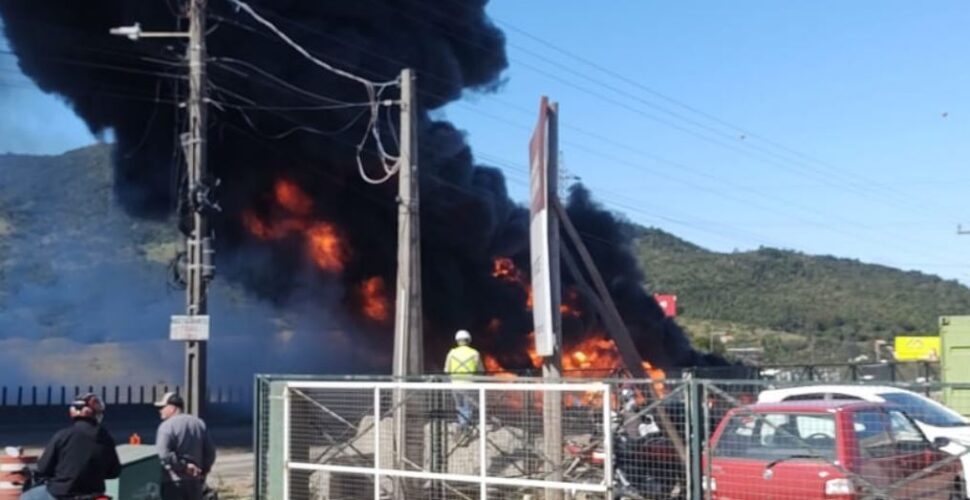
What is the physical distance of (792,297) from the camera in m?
113

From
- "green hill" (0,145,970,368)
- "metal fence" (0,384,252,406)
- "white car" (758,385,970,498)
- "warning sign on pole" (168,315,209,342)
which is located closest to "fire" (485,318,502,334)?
"metal fence" (0,384,252,406)

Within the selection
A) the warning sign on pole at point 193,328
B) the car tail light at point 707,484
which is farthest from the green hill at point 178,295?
the car tail light at point 707,484

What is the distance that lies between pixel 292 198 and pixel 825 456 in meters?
26.6

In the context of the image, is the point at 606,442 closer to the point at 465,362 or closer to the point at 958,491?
the point at 958,491

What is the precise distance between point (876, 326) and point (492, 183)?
2857 inches

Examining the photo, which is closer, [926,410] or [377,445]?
[377,445]

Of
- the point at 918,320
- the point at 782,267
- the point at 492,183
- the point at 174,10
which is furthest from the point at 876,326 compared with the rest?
the point at 174,10

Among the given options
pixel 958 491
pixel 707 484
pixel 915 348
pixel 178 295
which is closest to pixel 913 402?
pixel 958 491

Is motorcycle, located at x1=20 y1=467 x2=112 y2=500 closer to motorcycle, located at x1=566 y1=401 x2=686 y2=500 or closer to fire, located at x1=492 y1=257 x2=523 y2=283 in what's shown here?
motorcycle, located at x1=566 y1=401 x2=686 y2=500

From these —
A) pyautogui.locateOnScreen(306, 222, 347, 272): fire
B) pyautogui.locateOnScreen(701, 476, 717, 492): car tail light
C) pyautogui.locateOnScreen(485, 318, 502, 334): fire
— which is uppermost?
pyautogui.locateOnScreen(306, 222, 347, 272): fire

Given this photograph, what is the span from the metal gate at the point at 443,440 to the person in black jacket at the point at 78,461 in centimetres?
314

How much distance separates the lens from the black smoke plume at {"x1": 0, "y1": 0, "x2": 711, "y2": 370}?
1217 inches

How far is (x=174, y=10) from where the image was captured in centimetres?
2598

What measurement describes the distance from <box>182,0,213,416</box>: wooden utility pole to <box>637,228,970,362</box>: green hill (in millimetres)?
75814
